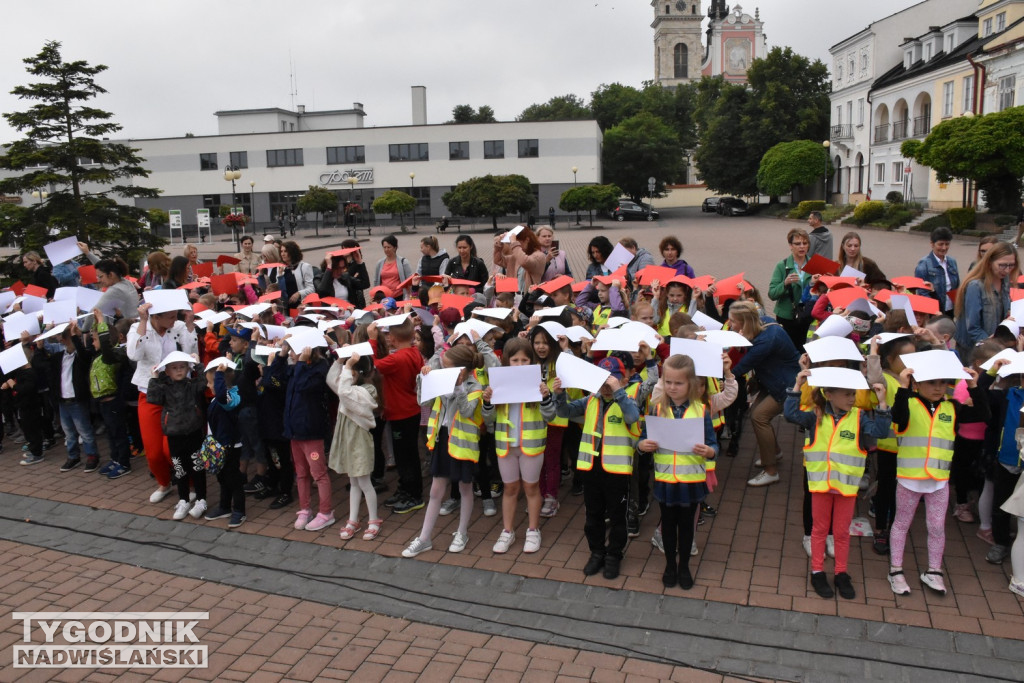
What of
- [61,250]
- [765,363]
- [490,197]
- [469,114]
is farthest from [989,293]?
[469,114]

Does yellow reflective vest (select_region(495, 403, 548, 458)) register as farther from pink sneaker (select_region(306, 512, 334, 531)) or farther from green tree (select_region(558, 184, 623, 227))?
green tree (select_region(558, 184, 623, 227))

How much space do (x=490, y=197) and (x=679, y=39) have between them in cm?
8166

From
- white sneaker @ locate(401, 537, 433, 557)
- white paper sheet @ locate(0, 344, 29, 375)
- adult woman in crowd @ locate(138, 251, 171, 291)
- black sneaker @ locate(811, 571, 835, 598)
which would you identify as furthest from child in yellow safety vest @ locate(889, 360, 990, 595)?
adult woman in crowd @ locate(138, 251, 171, 291)

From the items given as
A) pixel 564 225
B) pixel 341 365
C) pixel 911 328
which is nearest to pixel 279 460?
pixel 341 365

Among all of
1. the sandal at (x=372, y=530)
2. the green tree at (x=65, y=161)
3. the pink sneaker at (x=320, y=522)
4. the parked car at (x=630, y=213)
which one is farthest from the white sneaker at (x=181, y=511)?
the parked car at (x=630, y=213)

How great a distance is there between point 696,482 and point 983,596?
1.97 meters

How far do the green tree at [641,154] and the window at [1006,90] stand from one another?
27913 mm

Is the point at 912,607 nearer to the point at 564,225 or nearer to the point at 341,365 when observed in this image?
the point at 341,365

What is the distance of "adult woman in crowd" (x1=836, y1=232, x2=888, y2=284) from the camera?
8.16 metres

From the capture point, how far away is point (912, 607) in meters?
4.95

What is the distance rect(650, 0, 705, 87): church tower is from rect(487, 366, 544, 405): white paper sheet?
11888cm

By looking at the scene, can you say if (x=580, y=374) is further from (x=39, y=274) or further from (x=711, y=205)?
(x=711, y=205)

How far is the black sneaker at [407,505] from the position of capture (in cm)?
685

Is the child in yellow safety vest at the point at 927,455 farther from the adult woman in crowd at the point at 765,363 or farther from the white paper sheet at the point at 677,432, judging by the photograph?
the adult woman in crowd at the point at 765,363
